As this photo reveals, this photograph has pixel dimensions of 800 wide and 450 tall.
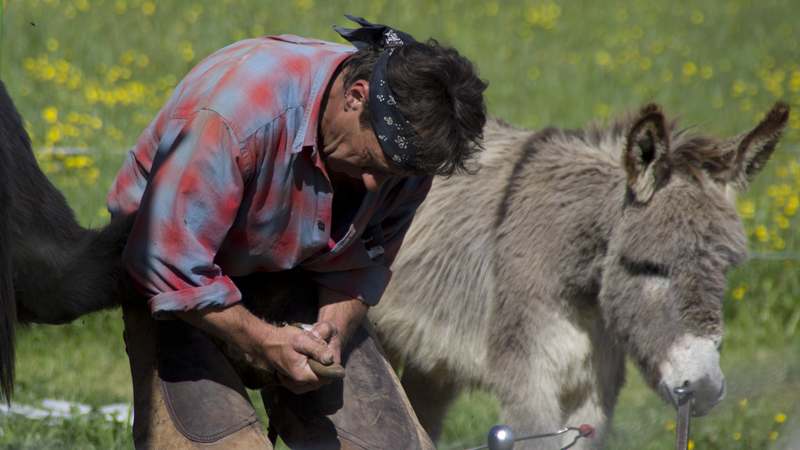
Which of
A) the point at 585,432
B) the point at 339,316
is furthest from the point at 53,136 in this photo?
the point at 585,432

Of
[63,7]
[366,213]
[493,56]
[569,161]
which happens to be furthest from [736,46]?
[366,213]

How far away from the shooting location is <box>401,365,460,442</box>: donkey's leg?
5.34 metres

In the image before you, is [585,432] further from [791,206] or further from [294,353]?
[791,206]

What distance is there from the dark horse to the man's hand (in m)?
0.62

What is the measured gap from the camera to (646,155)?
465 centimetres

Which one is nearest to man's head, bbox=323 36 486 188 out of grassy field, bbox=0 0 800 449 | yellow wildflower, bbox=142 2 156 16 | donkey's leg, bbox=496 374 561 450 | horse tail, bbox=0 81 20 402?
horse tail, bbox=0 81 20 402

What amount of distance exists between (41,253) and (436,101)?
120 centimetres

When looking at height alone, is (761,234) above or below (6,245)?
below

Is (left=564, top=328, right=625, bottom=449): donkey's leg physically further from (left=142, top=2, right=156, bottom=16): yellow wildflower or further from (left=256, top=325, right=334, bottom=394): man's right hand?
(left=142, top=2, right=156, bottom=16): yellow wildflower

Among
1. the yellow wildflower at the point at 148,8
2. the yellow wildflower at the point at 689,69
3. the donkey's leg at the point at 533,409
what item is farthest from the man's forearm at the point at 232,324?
the yellow wildflower at the point at 689,69

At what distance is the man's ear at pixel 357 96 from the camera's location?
3.31m

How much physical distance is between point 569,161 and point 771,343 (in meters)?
2.88

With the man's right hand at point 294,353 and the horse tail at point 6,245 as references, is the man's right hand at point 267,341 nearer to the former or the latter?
the man's right hand at point 294,353

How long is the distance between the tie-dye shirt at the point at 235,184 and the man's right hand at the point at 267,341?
58mm
